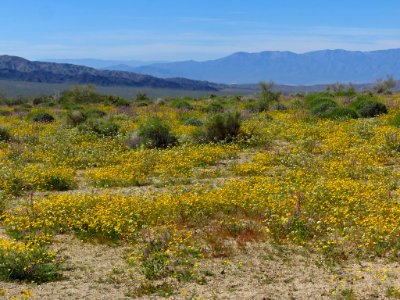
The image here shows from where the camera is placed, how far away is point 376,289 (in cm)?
659

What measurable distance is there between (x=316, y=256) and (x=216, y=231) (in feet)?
6.61

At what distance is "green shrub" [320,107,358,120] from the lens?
24.1m

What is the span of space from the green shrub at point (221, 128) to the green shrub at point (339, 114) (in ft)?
22.4

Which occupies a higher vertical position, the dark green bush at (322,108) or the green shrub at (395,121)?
the dark green bush at (322,108)

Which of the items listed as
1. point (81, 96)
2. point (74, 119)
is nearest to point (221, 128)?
point (74, 119)

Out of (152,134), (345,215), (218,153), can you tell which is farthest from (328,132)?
(345,215)

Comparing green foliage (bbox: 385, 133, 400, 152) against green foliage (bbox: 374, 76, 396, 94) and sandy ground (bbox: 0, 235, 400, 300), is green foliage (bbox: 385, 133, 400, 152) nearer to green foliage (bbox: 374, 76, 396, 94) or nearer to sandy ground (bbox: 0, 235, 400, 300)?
sandy ground (bbox: 0, 235, 400, 300)

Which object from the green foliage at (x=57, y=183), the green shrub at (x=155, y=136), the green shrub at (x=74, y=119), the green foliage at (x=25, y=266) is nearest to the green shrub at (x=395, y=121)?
the green shrub at (x=155, y=136)

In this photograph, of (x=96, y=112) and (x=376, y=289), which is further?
(x=96, y=112)

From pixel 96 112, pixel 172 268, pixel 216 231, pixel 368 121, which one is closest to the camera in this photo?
pixel 172 268

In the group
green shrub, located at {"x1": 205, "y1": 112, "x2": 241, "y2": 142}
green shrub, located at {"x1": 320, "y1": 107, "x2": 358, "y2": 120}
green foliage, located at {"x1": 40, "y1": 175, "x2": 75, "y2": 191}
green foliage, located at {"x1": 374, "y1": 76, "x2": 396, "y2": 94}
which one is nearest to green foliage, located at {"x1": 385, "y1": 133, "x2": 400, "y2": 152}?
green shrub, located at {"x1": 205, "y1": 112, "x2": 241, "y2": 142}

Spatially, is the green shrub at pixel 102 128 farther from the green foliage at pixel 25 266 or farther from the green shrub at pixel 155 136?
the green foliage at pixel 25 266

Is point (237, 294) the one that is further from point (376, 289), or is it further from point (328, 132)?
point (328, 132)

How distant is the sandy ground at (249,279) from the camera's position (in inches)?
256
